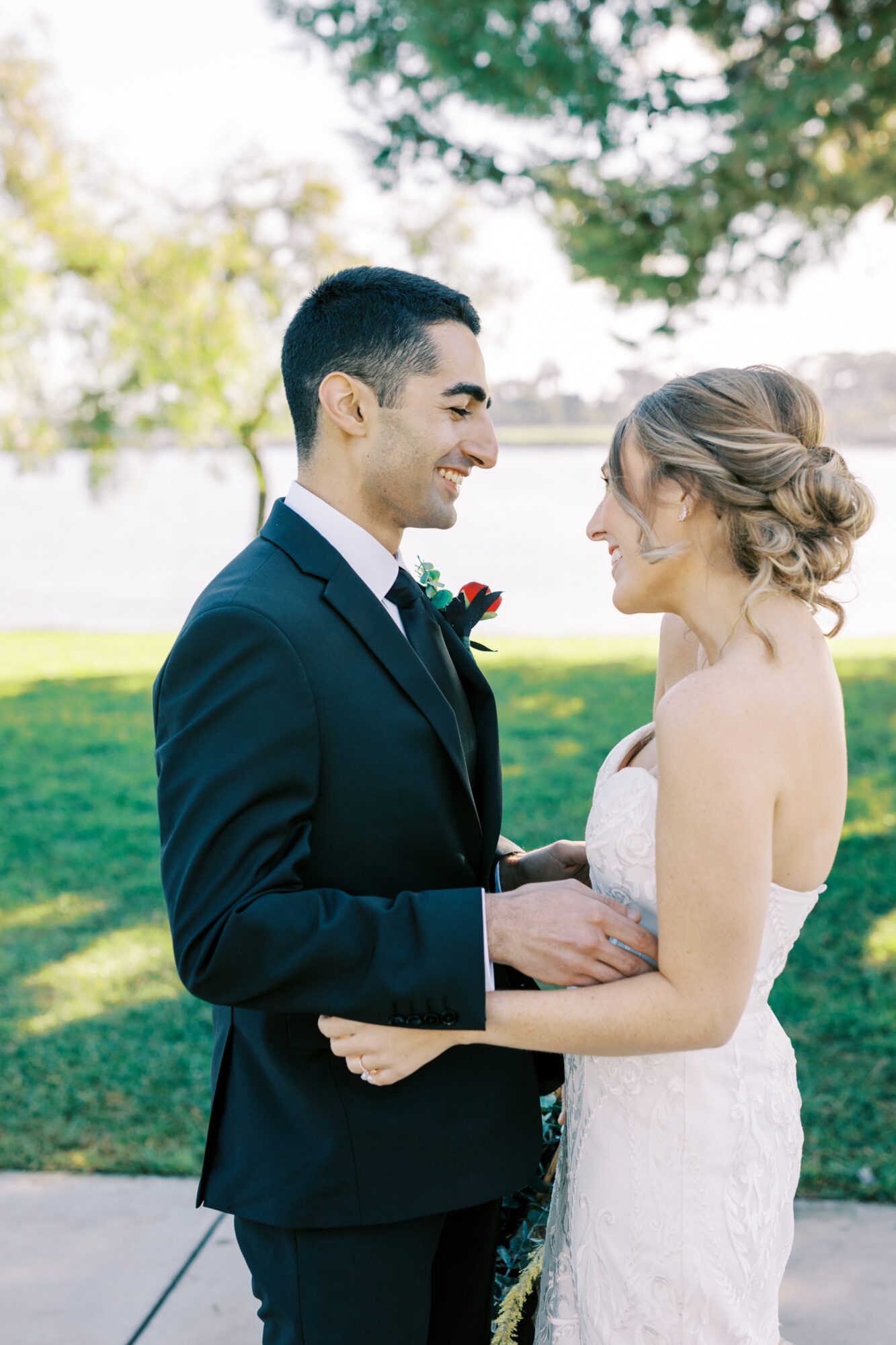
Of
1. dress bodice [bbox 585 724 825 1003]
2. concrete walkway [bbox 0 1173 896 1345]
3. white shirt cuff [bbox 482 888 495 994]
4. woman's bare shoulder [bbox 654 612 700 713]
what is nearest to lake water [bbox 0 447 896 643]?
woman's bare shoulder [bbox 654 612 700 713]

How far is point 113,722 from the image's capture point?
9742 millimetres

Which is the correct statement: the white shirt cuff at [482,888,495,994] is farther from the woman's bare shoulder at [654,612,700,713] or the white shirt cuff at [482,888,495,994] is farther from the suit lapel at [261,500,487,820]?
the woman's bare shoulder at [654,612,700,713]

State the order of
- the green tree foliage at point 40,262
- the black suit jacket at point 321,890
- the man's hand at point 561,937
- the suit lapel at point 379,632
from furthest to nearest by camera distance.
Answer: the green tree foliage at point 40,262
the suit lapel at point 379,632
the man's hand at point 561,937
the black suit jacket at point 321,890

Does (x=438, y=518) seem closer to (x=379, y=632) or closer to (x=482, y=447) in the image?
(x=482, y=447)

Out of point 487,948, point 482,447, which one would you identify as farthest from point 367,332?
point 487,948

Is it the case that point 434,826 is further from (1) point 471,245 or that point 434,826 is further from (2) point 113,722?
(1) point 471,245

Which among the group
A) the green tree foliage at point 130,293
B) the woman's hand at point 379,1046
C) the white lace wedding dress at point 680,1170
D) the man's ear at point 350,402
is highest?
the green tree foliage at point 130,293

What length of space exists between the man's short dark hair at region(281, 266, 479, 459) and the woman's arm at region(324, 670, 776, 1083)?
83cm

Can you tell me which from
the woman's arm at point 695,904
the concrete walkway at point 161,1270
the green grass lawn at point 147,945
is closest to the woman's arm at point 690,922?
the woman's arm at point 695,904

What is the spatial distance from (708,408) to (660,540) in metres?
0.25

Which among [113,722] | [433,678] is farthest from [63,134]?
[433,678]

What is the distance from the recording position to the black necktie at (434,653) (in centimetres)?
233

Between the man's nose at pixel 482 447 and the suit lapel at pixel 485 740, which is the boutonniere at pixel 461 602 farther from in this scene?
the man's nose at pixel 482 447

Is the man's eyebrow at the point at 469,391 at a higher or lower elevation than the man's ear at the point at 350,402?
higher
